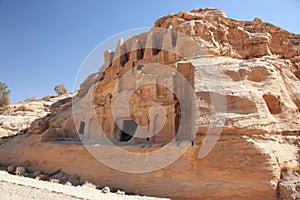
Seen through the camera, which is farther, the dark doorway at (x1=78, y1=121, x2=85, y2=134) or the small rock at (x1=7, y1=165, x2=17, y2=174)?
the dark doorway at (x1=78, y1=121, x2=85, y2=134)

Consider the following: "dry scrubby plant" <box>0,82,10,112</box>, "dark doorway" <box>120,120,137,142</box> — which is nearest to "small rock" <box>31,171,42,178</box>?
"dark doorway" <box>120,120,137,142</box>

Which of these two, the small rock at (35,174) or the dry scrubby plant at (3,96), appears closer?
the small rock at (35,174)

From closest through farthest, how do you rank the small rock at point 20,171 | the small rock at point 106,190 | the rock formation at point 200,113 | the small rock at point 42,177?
the rock formation at point 200,113, the small rock at point 106,190, the small rock at point 42,177, the small rock at point 20,171

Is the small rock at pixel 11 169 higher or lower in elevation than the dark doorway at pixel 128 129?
lower

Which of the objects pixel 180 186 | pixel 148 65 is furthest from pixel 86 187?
pixel 148 65

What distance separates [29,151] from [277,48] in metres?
19.9

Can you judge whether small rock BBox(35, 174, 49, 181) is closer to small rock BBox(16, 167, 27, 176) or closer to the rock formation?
the rock formation

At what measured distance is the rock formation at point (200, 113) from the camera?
1096cm

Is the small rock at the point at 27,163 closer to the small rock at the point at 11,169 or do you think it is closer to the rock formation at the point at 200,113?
the rock formation at the point at 200,113

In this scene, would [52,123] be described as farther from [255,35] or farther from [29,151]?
[255,35]

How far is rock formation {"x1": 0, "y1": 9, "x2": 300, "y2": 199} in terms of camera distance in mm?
10961

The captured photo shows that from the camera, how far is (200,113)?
483 inches

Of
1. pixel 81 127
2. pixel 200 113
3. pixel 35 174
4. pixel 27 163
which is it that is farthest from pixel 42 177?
pixel 200 113

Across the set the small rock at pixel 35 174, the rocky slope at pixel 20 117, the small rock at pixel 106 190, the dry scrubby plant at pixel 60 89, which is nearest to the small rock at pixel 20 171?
the small rock at pixel 35 174
